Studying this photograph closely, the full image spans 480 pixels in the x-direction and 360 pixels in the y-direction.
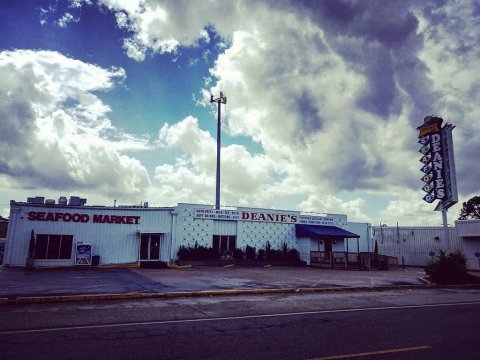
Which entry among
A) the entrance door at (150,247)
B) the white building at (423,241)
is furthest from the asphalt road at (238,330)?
the white building at (423,241)

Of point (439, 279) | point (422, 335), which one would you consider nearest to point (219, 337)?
point (422, 335)

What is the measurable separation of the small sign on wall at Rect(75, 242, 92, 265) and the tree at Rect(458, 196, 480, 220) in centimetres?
6565

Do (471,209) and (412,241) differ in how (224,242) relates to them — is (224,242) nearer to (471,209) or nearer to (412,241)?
(412,241)

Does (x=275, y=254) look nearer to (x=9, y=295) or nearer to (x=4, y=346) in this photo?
(x=9, y=295)

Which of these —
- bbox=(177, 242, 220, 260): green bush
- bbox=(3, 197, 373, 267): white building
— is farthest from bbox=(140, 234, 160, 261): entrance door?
bbox=(177, 242, 220, 260): green bush

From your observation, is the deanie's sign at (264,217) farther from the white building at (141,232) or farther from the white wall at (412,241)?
the white wall at (412,241)

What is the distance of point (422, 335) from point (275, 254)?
26.3m

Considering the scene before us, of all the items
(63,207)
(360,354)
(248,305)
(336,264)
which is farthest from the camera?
(336,264)

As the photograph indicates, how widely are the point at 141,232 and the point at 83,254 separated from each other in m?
4.37

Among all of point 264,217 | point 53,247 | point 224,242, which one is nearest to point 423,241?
point 264,217

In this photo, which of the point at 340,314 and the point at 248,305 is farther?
the point at 248,305

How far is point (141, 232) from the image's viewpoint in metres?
29.0

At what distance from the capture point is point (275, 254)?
33656mm

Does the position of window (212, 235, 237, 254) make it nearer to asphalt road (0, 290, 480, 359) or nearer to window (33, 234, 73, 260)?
window (33, 234, 73, 260)
